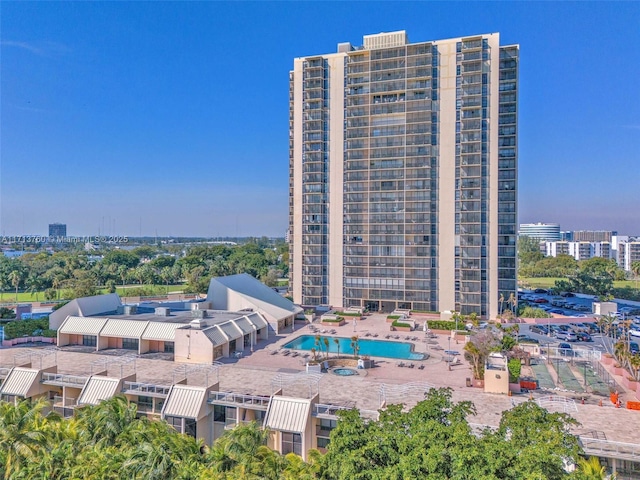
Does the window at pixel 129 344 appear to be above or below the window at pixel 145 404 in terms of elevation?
above

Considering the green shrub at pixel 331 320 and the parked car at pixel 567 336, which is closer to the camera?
the parked car at pixel 567 336

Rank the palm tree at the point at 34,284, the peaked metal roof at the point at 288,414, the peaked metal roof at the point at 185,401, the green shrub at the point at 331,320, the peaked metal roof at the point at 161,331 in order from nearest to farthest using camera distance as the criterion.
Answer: the peaked metal roof at the point at 288,414, the peaked metal roof at the point at 185,401, the peaked metal roof at the point at 161,331, the green shrub at the point at 331,320, the palm tree at the point at 34,284

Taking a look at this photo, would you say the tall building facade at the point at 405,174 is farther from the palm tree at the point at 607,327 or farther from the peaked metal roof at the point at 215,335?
the peaked metal roof at the point at 215,335

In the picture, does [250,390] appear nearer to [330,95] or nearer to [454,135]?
[454,135]

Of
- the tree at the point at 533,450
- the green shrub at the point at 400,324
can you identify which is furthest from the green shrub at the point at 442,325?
the tree at the point at 533,450

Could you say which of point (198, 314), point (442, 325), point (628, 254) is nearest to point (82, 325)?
point (198, 314)

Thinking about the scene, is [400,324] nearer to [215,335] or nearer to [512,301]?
[512,301]

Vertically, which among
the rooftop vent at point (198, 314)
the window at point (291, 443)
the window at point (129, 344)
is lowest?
the window at point (291, 443)
